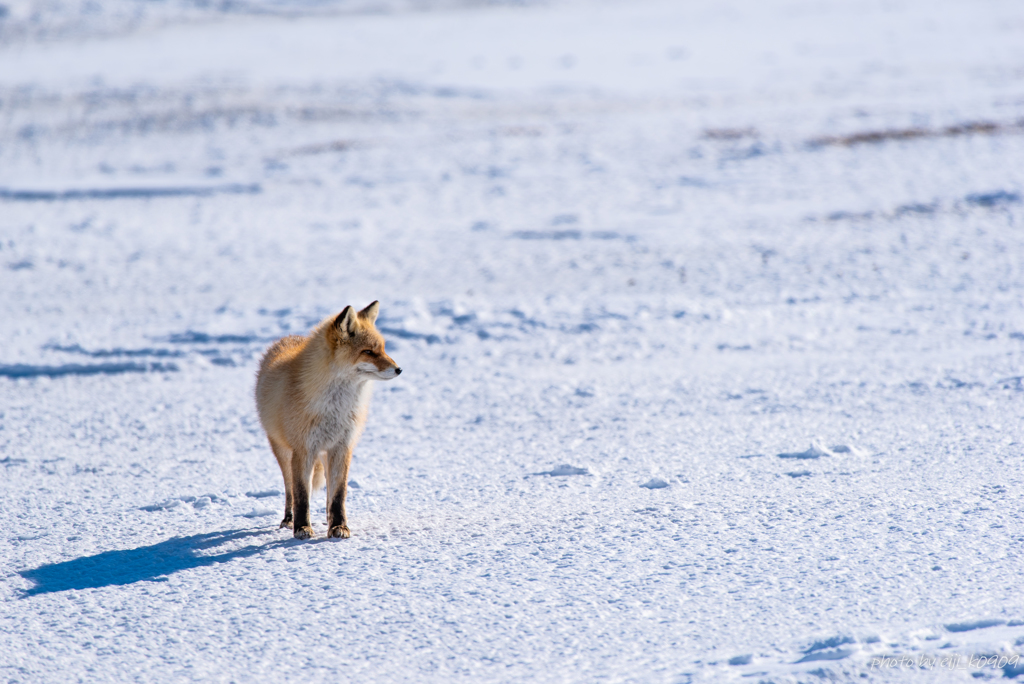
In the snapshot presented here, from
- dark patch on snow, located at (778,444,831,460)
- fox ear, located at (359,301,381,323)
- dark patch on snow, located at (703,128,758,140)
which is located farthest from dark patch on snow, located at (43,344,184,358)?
dark patch on snow, located at (703,128,758,140)

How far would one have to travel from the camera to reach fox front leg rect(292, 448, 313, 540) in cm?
455

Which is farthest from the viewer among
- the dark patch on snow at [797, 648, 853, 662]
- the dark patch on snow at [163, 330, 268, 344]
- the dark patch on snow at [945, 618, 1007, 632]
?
the dark patch on snow at [163, 330, 268, 344]

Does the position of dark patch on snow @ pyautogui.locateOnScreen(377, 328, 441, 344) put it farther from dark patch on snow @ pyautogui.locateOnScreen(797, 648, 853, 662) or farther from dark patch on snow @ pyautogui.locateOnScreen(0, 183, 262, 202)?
dark patch on snow @ pyautogui.locateOnScreen(0, 183, 262, 202)

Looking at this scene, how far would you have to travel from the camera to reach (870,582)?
152 inches

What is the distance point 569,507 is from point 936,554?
1646 millimetres

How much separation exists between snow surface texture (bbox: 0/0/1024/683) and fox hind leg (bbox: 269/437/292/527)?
0.13 meters

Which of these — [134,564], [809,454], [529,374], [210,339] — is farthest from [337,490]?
[210,339]

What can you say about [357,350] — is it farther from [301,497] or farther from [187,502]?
[187,502]

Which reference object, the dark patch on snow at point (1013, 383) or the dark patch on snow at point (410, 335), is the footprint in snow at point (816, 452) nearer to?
the dark patch on snow at point (1013, 383)

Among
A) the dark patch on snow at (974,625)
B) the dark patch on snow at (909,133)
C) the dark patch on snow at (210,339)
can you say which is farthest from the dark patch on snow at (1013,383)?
the dark patch on snow at (909,133)

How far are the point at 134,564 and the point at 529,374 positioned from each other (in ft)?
11.4

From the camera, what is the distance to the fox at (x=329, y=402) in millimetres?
4527

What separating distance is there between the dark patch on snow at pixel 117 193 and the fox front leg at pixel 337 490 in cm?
855

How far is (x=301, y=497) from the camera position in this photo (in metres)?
4.56
